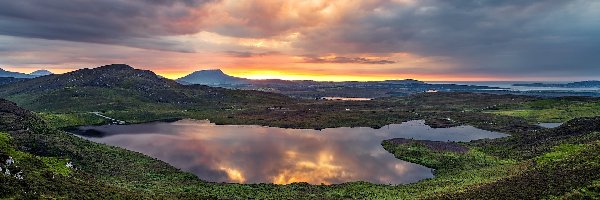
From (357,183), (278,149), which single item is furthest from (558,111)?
(357,183)

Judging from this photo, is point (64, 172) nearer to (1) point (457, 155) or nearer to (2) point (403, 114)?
(1) point (457, 155)

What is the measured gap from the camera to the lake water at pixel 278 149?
7281cm

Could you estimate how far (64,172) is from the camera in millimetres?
47812

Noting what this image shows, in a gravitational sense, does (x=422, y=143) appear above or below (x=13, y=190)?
below

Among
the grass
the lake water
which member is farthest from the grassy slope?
the grass

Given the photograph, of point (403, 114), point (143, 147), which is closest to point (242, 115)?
point (403, 114)

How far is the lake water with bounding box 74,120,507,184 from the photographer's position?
7281cm

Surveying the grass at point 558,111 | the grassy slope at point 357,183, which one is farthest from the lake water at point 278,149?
the grass at point 558,111

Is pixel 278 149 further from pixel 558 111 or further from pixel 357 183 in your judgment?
pixel 558 111

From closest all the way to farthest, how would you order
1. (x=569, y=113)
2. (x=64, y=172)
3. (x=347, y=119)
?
(x=64, y=172) → (x=569, y=113) → (x=347, y=119)

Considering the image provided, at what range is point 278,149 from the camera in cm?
9931

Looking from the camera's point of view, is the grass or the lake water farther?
the grass

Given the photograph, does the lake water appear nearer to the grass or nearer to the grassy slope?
the grassy slope

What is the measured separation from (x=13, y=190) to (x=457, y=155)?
8008 cm
